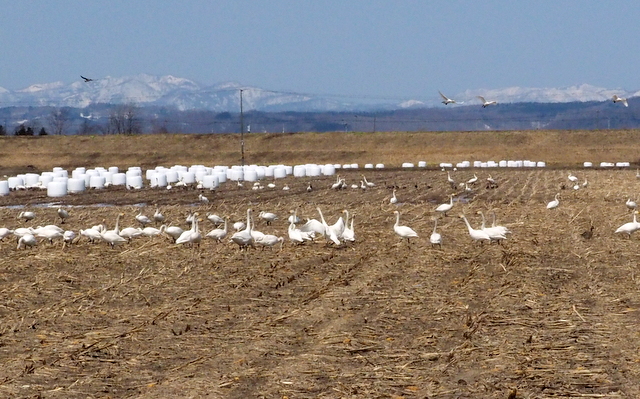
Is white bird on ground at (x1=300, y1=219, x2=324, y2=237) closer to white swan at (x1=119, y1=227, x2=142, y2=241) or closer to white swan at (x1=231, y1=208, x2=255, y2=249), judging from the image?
white swan at (x1=231, y1=208, x2=255, y2=249)

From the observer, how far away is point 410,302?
13352 millimetres

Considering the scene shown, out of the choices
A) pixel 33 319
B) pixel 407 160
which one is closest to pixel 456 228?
pixel 33 319

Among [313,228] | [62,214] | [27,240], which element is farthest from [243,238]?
[62,214]

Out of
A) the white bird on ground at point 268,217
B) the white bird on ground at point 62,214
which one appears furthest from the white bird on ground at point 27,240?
the white bird on ground at point 268,217

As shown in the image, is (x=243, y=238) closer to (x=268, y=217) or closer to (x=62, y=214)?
(x=268, y=217)

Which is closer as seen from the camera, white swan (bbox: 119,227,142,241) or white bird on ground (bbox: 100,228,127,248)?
white bird on ground (bbox: 100,228,127,248)

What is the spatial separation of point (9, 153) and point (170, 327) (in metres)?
81.2

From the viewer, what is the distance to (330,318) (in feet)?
40.4

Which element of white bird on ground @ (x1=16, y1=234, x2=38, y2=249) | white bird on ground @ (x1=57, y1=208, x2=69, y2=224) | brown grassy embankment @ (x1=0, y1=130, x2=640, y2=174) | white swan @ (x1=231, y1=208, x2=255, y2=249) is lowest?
brown grassy embankment @ (x1=0, y1=130, x2=640, y2=174)

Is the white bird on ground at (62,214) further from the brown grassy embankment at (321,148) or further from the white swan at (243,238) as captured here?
the brown grassy embankment at (321,148)

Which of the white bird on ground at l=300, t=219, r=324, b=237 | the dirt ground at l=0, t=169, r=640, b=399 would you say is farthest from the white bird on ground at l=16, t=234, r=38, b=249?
the white bird on ground at l=300, t=219, r=324, b=237

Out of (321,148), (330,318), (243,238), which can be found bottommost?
(321,148)

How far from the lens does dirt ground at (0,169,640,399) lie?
9.28 meters

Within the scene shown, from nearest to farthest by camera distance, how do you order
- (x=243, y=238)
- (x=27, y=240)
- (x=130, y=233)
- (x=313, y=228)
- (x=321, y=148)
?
(x=243, y=238) → (x=27, y=240) → (x=313, y=228) → (x=130, y=233) → (x=321, y=148)
